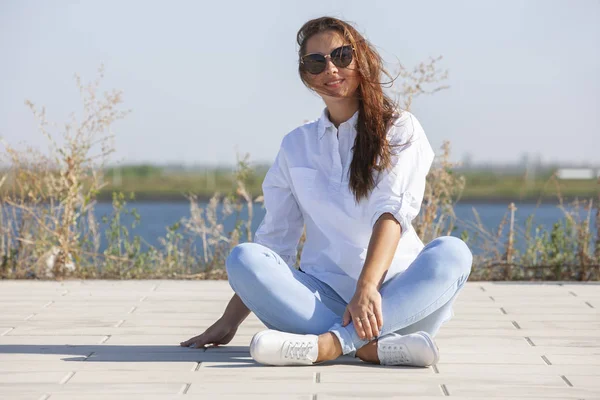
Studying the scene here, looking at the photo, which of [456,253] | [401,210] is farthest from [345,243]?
[456,253]

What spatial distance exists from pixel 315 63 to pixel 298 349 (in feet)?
2.87

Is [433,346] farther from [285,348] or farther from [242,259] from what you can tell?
[242,259]

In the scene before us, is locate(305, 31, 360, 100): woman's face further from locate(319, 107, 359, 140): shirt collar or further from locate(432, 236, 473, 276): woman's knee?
locate(432, 236, 473, 276): woman's knee

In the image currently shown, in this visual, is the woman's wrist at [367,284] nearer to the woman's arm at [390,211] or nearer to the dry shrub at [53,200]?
the woman's arm at [390,211]

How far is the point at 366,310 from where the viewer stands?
2752mm

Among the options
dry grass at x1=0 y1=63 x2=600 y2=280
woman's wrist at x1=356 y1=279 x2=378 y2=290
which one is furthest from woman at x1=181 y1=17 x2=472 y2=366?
dry grass at x1=0 y1=63 x2=600 y2=280

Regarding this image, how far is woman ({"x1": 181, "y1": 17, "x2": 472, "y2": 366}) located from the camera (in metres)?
2.81

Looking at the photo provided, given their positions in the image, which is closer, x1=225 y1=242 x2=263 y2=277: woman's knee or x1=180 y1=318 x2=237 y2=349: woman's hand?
x1=225 y1=242 x2=263 y2=277: woman's knee

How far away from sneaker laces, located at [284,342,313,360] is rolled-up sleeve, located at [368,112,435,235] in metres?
0.41

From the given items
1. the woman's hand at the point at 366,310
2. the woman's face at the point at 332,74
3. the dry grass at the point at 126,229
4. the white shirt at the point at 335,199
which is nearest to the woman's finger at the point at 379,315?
the woman's hand at the point at 366,310

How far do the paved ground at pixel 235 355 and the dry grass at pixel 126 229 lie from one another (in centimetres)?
65

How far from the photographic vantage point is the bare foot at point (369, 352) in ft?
9.36

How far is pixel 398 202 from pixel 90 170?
9.90ft

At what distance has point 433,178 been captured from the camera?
5.47m
